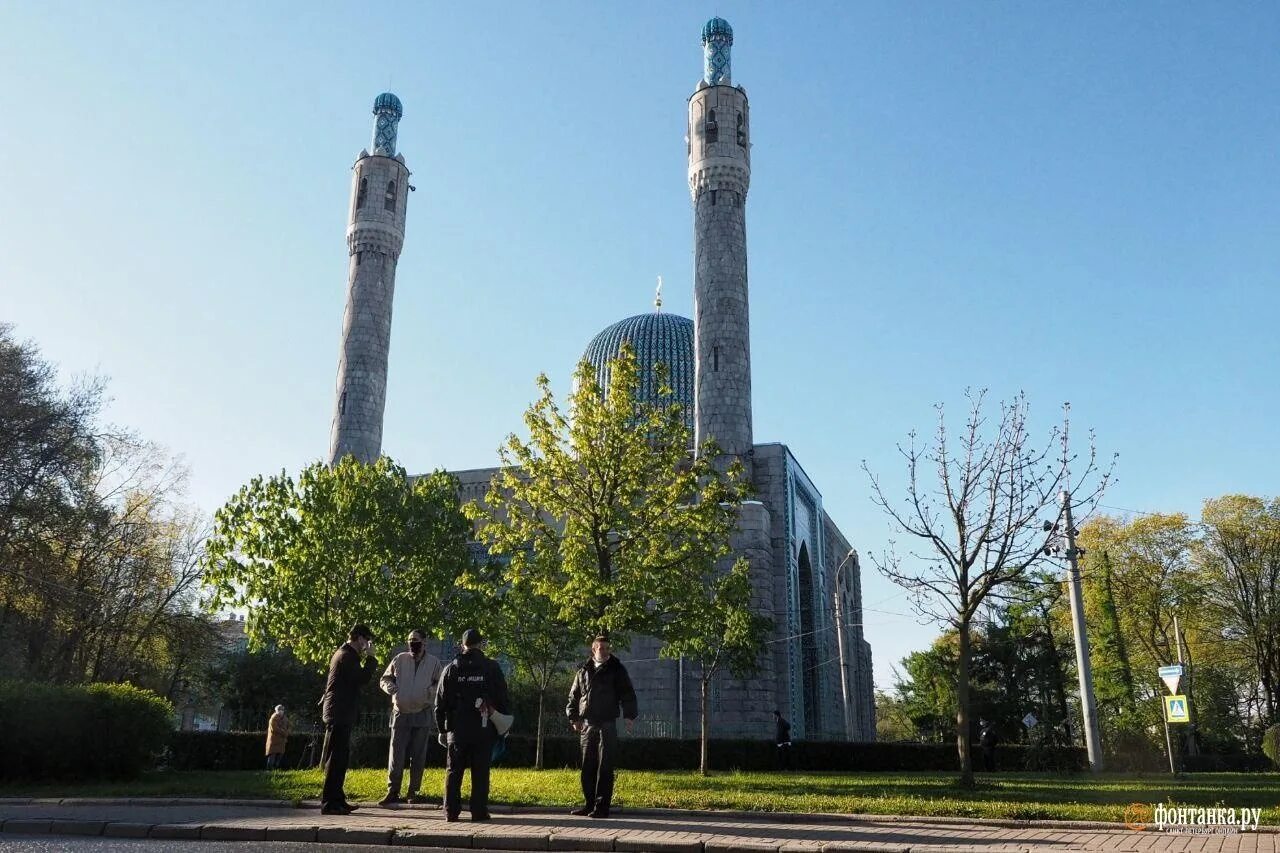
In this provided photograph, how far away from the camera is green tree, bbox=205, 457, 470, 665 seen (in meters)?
21.2

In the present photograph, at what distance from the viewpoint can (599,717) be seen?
9602mm

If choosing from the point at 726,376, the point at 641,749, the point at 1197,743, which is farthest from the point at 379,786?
the point at 1197,743

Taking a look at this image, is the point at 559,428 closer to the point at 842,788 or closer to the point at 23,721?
the point at 842,788

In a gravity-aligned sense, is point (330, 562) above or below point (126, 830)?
above

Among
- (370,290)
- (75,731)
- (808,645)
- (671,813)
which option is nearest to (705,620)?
(671,813)

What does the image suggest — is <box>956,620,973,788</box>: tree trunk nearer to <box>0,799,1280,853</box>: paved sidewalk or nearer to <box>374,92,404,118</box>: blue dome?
<box>0,799,1280,853</box>: paved sidewalk

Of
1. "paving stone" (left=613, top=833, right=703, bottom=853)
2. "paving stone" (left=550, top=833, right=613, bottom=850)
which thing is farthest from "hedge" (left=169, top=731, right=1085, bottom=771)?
"paving stone" (left=613, top=833, right=703, bottom=853)

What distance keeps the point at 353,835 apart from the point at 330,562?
1390 cm

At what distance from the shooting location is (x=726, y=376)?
4050cm

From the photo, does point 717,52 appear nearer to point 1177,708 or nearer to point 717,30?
point 717,30

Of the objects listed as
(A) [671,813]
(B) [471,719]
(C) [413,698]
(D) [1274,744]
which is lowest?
(A) [671,813]

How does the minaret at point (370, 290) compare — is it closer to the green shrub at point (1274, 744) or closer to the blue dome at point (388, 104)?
the blue dome at point (388, 104)

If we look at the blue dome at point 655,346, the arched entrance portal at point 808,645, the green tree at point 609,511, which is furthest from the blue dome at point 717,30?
the green tree at point 609,511

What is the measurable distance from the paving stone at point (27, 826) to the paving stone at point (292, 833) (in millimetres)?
2259
